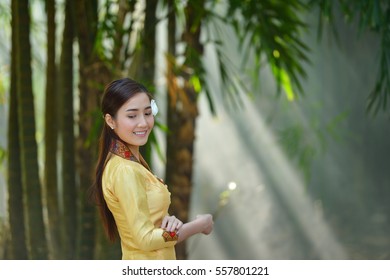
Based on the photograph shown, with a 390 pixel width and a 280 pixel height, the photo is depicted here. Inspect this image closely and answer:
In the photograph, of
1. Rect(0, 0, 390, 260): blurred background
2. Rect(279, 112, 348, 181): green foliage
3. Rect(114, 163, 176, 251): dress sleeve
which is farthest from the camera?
Rect(279, 112, 348, 181): green foliage

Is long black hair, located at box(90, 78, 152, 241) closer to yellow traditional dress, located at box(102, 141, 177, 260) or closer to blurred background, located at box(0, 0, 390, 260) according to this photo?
yellow traditional dress, located at box(102, 141, 177, 260)

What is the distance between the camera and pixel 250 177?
6570 millimetres

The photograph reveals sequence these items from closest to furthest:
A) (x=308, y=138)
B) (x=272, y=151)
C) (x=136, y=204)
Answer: (x=136, y=204) < (x=308, y=138) < (x=272, y=151)

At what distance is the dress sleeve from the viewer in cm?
139

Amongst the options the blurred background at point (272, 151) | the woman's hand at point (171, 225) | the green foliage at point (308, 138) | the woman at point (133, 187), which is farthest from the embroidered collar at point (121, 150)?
the green foliage at point (308, 138)

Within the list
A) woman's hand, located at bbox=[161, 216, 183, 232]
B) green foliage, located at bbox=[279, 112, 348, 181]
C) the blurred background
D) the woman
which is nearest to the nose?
the woman

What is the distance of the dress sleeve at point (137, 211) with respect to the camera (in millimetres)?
1394

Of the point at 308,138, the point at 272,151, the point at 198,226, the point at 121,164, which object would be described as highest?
the point at 121,164

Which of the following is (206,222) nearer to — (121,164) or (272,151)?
(121,164)

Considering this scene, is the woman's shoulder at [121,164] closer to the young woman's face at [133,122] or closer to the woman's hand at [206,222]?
the young woman's face at [133,122]

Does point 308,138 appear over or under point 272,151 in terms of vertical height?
over

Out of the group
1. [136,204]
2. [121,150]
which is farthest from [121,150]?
[136,204]

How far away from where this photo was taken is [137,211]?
1394 mm
